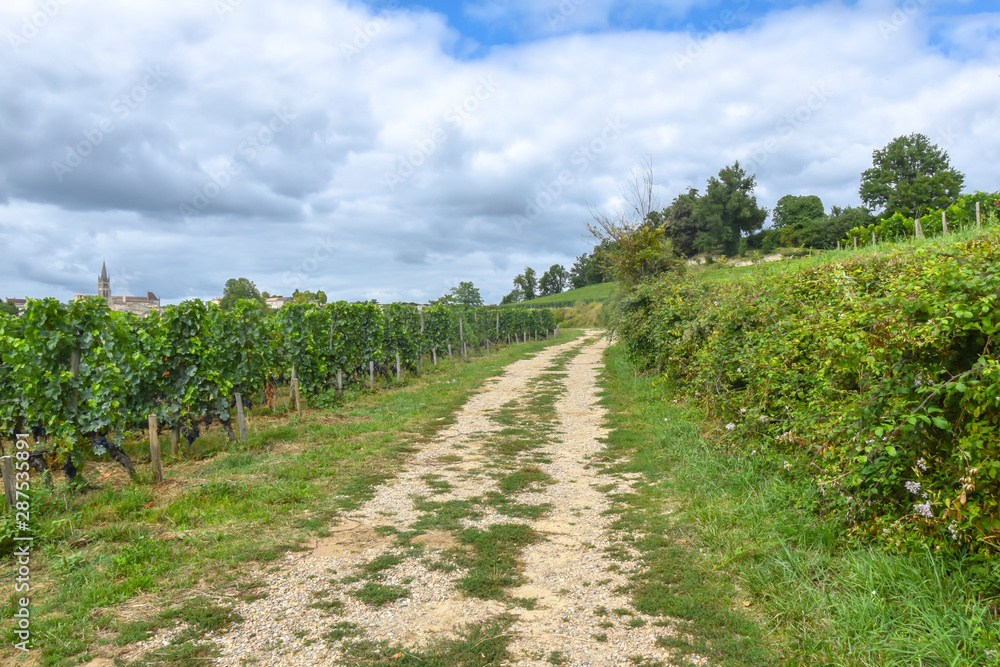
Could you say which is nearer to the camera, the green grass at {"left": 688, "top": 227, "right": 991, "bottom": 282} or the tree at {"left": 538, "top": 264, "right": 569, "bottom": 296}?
the green grass at {"left": 688, "top": 227, "right": 991, "bottom": 282}

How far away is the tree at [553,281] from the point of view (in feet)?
343

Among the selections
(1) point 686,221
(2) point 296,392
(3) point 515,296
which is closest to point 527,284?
(3) point 515,296

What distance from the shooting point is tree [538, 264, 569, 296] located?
343 feet

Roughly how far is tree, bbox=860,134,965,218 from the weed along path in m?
54.6

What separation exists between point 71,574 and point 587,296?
7164 centimetres

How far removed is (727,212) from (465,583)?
64710 millimetres

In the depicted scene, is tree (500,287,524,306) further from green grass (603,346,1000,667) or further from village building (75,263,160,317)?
green grass (603,346,1000,667)

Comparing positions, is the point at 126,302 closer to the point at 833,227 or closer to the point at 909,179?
the point at 833,227

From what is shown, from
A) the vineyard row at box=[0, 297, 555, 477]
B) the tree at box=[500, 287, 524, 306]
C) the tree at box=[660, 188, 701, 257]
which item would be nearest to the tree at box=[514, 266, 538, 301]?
the tree at box=[500, 287, 524, 306]

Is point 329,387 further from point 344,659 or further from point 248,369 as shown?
point 344,659

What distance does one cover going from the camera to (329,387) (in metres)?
12.4

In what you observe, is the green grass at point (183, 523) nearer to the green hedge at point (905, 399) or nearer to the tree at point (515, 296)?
the green hedge at point (905, 399)

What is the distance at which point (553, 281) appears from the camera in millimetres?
105438

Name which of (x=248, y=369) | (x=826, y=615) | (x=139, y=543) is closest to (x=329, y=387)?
(x=248, y=369)
